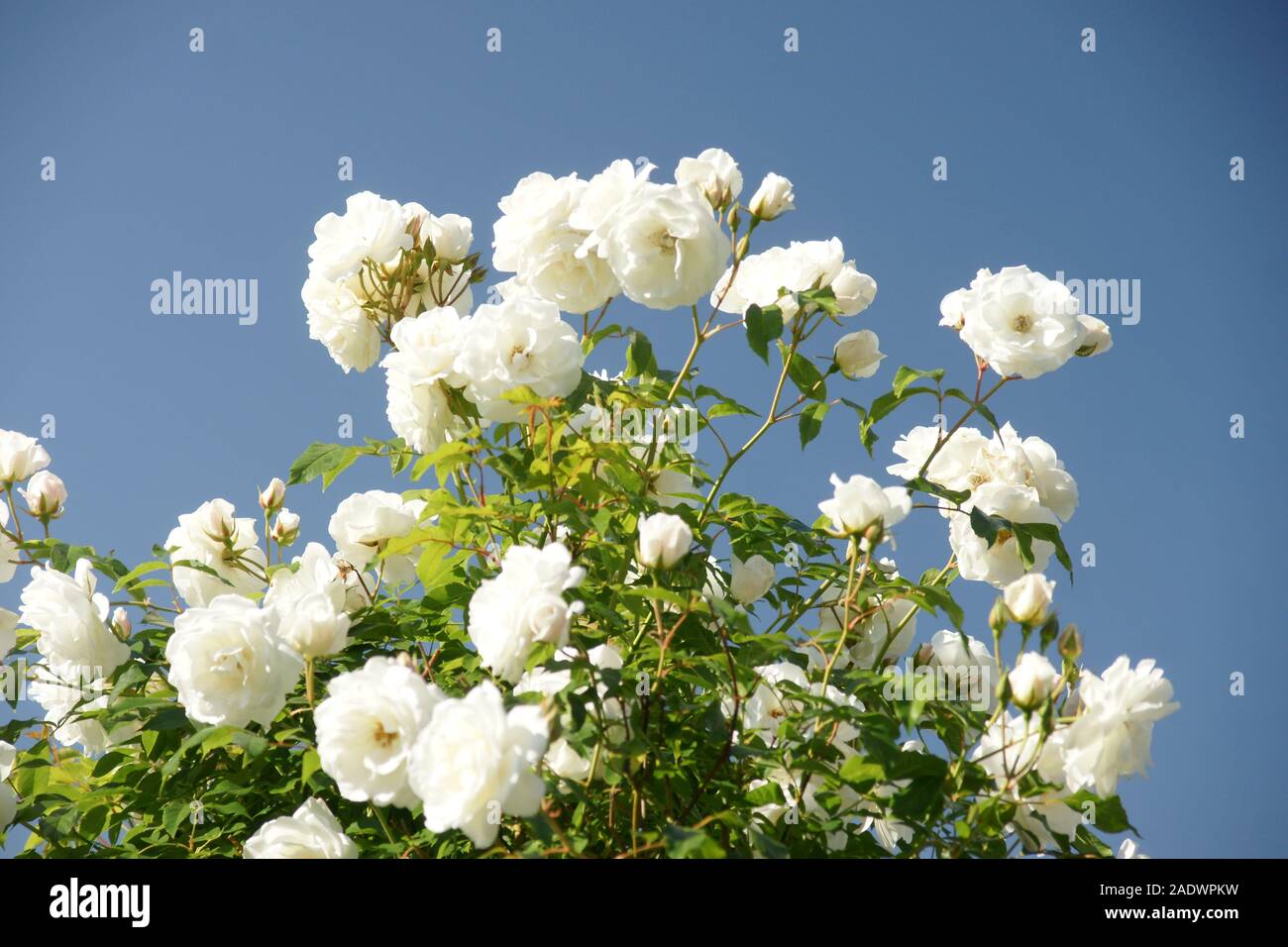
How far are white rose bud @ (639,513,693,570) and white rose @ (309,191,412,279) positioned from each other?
84cm

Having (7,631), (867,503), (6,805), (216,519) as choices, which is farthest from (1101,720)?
(7,631)

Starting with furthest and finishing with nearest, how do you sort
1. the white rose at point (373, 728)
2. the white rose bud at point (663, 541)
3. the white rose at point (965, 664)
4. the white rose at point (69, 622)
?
1. the white rose at point (965, 664)
2. the white rose at point (69, 622)
3. the white rose bud at point (663, 541)
4. the white rose at point (373, 728)

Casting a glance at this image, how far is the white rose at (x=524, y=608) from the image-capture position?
1284mm

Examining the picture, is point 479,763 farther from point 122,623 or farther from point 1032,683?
point 122,623

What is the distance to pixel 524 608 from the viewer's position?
1.31 meters

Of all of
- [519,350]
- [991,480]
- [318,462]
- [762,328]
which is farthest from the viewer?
[991,480]

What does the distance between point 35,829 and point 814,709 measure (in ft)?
4.23

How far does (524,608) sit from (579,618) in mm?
524

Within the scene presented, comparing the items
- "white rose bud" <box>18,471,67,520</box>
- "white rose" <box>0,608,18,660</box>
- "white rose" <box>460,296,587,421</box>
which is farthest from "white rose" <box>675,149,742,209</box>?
"white rose" <box>0,608,18,660</box>

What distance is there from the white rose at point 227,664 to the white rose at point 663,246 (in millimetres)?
709

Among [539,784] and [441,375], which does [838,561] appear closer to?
[441,375]

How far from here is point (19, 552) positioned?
7.11ft

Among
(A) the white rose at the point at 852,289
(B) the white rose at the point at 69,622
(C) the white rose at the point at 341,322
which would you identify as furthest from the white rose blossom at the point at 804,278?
(B) the white rose at the point at 69,622

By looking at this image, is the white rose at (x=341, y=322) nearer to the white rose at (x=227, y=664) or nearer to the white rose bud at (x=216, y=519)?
the white rose bud at (x=216, y=519)
